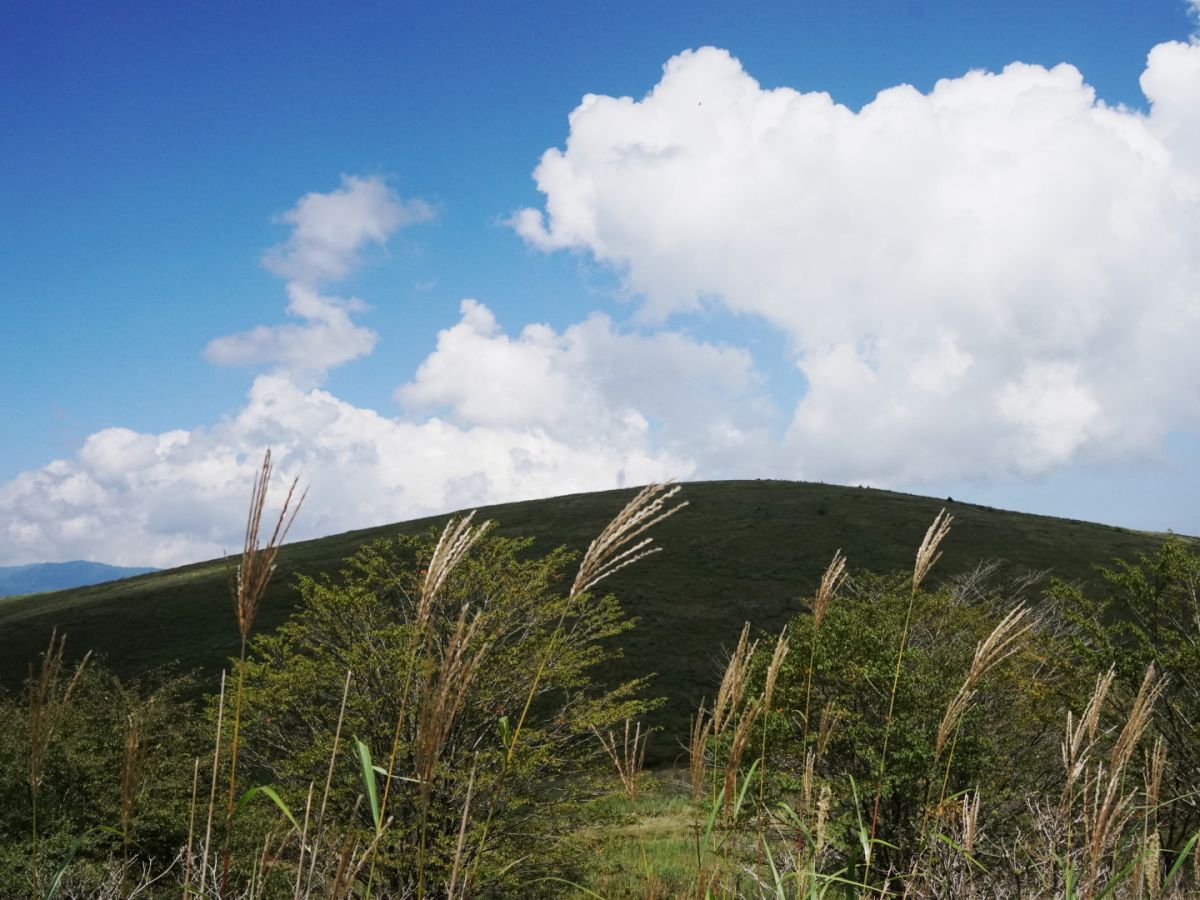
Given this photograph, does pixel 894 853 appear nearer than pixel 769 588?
Yes

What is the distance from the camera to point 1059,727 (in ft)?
48.8

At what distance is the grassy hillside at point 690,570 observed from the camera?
5321cm

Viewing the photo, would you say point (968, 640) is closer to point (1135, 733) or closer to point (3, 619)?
point (1135, 733)

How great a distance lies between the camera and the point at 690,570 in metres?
65.7

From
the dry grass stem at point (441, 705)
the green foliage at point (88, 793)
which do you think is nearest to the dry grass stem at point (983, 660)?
the dry grass stem at point (441, 705)

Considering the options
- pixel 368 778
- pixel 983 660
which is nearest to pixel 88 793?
pixel 368 778

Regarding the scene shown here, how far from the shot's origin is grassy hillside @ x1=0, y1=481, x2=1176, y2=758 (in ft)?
175

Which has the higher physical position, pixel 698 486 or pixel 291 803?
pixel 698 486

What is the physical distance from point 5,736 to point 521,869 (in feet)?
29.5

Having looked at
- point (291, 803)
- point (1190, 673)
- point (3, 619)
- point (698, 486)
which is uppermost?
point (698, 486)

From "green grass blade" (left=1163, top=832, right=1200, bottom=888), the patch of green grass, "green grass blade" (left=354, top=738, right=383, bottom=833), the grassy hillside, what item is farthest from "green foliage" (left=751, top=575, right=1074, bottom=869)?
the grassy hillside

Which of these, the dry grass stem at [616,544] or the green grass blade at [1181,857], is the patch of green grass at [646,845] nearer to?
the green grass blade at [1181,857]

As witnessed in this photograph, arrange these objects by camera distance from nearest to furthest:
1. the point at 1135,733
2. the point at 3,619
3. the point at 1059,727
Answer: the point at 1135,733, the point at 1059,727, the point at 3,619

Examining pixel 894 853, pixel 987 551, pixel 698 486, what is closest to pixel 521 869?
pixel 894 853
